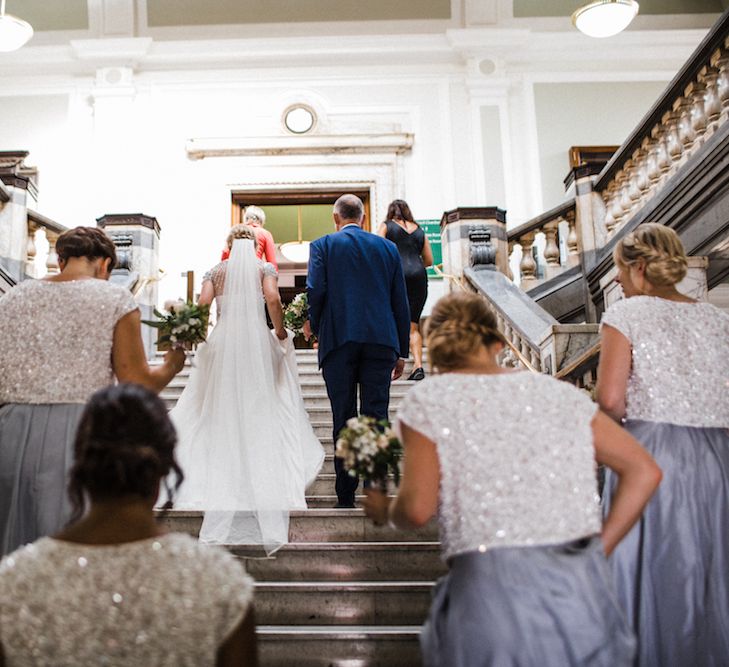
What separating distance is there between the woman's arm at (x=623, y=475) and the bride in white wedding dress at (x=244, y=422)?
2317 mm

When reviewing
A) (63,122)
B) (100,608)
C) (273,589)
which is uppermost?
(63,122)

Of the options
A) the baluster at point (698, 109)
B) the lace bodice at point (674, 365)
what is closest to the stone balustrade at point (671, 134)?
the baluster at point (698, 109)

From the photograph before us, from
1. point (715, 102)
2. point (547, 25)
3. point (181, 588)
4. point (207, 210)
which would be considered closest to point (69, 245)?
point (181, 588)

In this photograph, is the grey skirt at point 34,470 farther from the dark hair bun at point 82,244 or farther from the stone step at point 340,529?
the stone step at point 340,529

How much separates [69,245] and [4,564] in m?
1.54

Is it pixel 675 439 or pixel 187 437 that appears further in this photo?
pixel 187 437

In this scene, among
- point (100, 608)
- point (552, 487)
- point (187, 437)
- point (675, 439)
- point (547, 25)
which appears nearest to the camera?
point (100, 608)

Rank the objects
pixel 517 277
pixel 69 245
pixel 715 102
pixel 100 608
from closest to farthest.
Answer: pixel 100 608, pixel 69 245, pixel 715 102, pixel 517 277

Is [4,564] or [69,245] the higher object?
[69,245]

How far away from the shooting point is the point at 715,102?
6.27 m

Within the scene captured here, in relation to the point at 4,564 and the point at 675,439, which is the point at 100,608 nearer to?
the point at 4,564

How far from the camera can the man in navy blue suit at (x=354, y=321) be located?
4539 millimetres

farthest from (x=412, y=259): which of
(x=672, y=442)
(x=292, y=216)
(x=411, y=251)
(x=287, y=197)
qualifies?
(x=292, y=216)

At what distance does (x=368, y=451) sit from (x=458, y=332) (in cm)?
45
